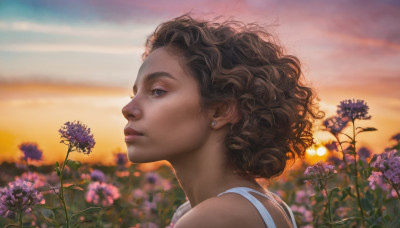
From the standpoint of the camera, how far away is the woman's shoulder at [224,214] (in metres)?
1.92

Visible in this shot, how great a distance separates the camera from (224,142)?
230 centimetres

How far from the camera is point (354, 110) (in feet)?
8.89

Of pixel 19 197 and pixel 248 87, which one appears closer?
pixel 19 197

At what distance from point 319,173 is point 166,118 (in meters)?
0.92

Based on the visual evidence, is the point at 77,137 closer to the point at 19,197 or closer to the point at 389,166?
the point at 19,197

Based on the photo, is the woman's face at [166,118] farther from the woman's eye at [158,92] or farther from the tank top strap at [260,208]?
the tank top strap at [260,208]

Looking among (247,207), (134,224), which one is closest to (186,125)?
(247,207)

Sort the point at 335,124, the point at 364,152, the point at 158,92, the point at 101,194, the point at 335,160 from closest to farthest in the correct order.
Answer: the point at 158,92, the point at 335,124, the point at 101,194, the point at 335,160, the point at 364,152

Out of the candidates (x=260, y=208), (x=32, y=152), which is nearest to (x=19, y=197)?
(x=260, y=208)

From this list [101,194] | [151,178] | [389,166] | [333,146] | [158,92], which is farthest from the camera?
[151,178]

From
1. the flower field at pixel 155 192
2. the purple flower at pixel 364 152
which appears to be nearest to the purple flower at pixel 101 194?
the flower field at pixel 155 192

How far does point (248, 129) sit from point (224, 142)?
0.42ft

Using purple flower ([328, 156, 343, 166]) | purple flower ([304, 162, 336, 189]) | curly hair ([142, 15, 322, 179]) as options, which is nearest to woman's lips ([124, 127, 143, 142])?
curly hair ([142, 15, 322, 179])

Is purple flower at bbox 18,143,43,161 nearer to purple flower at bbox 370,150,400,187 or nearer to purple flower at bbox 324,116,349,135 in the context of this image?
purple flower at bbox 324,116,349,135
